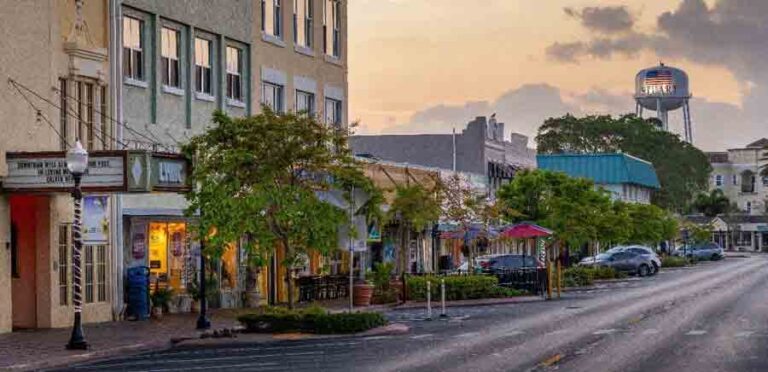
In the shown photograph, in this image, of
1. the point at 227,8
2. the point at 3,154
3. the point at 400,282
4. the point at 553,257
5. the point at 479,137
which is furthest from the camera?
the point at 553,257

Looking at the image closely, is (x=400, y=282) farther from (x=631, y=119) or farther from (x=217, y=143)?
(x=631, y=119)

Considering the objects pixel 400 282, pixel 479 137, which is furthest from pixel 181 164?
pixel 479 137

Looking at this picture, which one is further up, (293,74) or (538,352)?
(293,74)

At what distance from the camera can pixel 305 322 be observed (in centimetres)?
3222

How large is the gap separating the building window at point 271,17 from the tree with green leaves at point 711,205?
452 feet

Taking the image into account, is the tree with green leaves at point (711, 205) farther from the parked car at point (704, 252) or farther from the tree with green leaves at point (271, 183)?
the tree with green leaves at point (271, 183)

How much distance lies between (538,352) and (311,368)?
456cm

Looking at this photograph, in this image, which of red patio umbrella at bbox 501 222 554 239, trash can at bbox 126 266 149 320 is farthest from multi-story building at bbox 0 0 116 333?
red patio umbrella at bbox 501 222 554 239

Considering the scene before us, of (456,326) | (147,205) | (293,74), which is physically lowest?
(456,326)

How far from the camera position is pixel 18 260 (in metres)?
34.9

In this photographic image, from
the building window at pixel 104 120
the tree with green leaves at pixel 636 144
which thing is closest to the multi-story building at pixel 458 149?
the building window at pixel 104 120

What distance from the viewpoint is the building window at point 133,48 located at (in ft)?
126

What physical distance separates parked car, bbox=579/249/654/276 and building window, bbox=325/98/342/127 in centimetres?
2843

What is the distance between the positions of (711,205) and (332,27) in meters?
136
